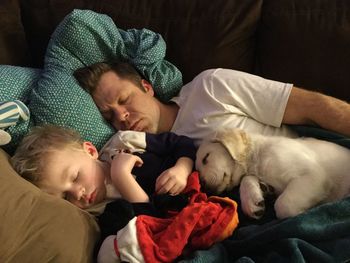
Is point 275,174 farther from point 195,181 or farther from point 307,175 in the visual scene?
point 195,181

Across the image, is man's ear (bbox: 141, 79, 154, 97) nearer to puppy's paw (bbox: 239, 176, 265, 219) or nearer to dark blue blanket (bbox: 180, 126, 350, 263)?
puppy's paw (bbox: 239, 176, 265, 219)

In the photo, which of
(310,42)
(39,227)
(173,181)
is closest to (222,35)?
(310,42)

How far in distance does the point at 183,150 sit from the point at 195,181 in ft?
0.62

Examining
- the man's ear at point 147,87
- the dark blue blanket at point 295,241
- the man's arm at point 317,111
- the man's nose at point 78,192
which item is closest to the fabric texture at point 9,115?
the man's nose at point 78,192

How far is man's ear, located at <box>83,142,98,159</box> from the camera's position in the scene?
5.07ft

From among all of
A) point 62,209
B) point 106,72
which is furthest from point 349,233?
point 106,72

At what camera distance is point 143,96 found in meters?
1.75

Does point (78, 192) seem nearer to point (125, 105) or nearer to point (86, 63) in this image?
point (125, 105)

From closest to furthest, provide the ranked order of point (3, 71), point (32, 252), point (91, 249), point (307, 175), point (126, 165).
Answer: point (32, 252) < point (91, 249) < point (307, 175) < point (126, 165) < point (3, 71)

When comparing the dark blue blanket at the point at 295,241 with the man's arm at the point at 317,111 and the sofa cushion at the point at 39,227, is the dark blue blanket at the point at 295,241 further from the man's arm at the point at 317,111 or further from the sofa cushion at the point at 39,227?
the man's arm at the point at 317,111

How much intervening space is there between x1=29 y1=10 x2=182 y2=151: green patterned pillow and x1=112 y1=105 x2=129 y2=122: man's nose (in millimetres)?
57

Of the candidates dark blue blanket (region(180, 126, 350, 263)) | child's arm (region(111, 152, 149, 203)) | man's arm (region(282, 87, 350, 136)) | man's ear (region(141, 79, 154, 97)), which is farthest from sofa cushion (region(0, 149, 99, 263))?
man's arm (region(282, 87, 350, 136))

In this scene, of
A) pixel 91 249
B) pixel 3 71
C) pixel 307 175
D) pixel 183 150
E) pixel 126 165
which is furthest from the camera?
pixel 3 71

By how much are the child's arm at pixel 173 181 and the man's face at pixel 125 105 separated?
32 centimetres
